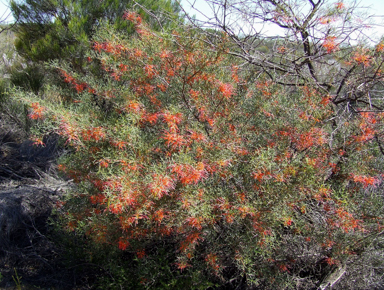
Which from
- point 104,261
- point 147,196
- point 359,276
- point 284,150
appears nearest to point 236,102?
point 284,150

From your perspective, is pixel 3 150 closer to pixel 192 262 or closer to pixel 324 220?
pixel 192 262

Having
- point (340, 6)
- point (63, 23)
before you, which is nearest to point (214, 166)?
point (340, 6)

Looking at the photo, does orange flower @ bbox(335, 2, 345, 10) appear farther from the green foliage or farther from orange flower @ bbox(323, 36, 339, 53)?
the green foliage

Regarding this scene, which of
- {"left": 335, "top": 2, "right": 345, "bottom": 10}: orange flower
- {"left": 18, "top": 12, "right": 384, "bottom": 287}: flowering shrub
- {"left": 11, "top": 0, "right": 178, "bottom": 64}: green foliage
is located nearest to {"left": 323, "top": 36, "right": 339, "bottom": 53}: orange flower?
{"left": 18, "top": 12, "right": 384, "bottom": 287}: flowering shrub

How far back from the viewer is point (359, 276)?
2979 mm

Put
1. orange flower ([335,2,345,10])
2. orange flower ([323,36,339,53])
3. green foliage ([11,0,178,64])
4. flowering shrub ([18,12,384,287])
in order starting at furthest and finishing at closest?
green foliage ([11,0,178,64])
orange flower ([335,2,345,10])
orange flower ([323,36,339,53])
flowering shrub ([18,12,384,287])

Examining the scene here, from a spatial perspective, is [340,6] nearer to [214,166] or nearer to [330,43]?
[330,43]

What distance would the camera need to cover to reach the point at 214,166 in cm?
251

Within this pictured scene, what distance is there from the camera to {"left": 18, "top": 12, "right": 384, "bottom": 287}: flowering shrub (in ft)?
8.09

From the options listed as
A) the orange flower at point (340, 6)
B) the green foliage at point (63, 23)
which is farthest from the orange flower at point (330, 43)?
the green foliage at point (63, 23)

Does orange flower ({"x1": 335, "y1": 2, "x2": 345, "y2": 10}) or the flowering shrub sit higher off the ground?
orange flower ({"x1": 335, "y1": 2, "x2": 345, "y2": 10})

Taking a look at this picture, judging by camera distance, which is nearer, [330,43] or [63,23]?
[330,43]

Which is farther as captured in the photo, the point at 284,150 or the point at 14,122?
the point at 14,122

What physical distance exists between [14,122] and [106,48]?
4.71 metres
